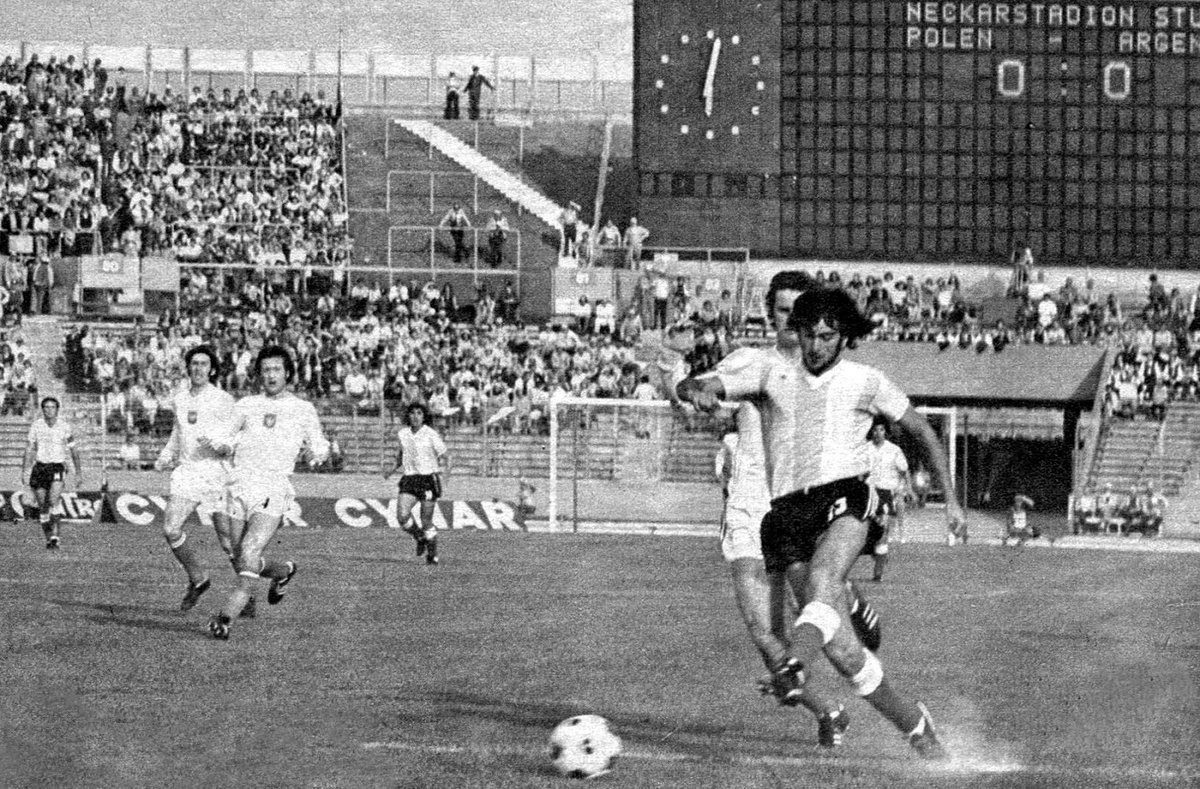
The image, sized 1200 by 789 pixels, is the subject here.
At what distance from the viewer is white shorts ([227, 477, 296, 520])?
16.8 m

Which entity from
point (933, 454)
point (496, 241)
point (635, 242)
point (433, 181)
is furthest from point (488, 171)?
point (933, 454)

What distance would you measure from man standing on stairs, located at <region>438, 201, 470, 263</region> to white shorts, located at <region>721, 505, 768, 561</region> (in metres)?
38.6

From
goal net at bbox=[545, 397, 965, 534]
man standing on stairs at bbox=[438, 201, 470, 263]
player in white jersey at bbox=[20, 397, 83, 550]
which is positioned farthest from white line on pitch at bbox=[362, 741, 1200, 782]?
man standing on stairs at bbox=[438, 201, 470, 263]

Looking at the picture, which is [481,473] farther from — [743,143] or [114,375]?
[743,143]

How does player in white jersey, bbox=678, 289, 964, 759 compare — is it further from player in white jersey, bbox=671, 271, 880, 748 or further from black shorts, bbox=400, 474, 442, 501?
black shorts, bbox=400, 474, 442, 501

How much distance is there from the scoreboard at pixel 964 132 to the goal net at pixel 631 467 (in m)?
11.9

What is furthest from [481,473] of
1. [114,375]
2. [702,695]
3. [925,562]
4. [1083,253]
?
[702,695]

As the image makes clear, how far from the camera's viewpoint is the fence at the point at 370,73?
6022 centimetres

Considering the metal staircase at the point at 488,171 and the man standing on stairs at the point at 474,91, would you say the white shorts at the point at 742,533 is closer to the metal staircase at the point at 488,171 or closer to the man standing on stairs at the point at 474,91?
the metal staircase at the point at 488,171

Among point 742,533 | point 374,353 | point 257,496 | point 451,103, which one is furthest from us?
point 451,103

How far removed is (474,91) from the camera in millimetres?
58406

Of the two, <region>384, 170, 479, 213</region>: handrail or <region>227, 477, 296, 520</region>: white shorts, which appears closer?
<region>227, 477, 296, 520</region>: white shorts

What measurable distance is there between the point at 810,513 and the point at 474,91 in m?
49.1

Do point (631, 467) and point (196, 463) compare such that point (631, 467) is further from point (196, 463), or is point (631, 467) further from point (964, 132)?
point (196, 463)
